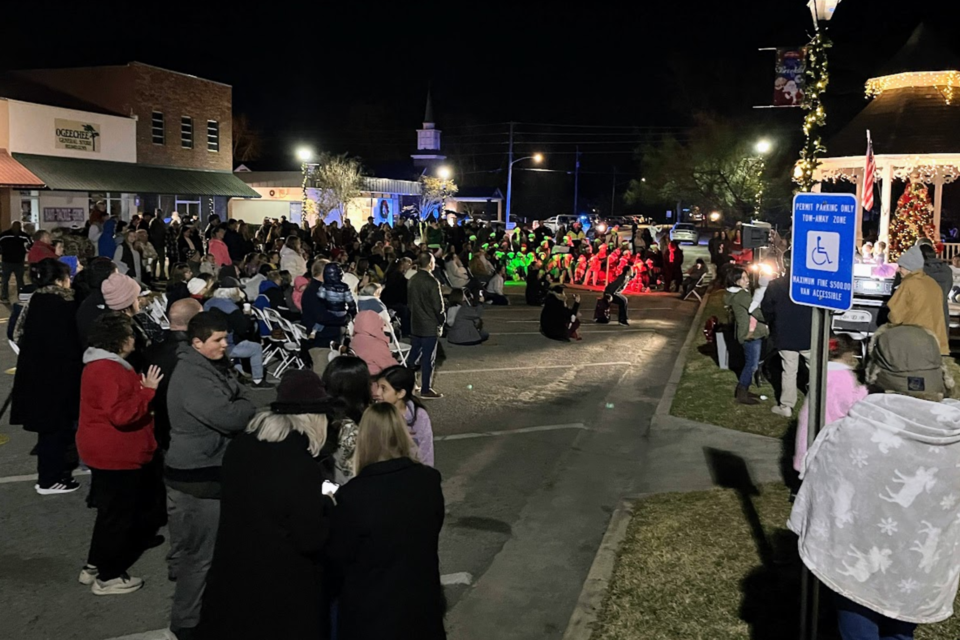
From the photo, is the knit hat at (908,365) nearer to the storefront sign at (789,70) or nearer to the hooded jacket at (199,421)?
the hooded jacket at (199,421)

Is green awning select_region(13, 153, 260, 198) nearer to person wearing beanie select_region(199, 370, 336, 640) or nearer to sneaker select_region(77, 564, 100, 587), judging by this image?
sneaker select_region(77, 564, 100, 587)

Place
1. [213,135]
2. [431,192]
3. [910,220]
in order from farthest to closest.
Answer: [431,192] → [213,135] → [910,220]

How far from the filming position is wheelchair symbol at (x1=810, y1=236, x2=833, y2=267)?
4668mm

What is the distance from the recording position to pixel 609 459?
9.29m

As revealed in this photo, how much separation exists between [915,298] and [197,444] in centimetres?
916

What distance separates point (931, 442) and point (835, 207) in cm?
146

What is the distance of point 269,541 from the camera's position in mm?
3707

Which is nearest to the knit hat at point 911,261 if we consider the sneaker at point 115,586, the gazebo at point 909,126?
the sneaker at point 115,586

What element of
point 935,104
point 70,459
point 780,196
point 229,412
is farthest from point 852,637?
point 780,196

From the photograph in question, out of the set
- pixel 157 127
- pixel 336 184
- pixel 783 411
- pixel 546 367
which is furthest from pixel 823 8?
pixel 336 184

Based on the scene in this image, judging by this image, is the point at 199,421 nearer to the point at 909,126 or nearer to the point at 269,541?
the point at 269,541

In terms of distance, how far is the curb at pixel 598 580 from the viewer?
5379 mm

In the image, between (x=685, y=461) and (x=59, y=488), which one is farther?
(x=685, y=461)

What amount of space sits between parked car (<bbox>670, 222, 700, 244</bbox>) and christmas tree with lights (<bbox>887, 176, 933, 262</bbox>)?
28.1m
